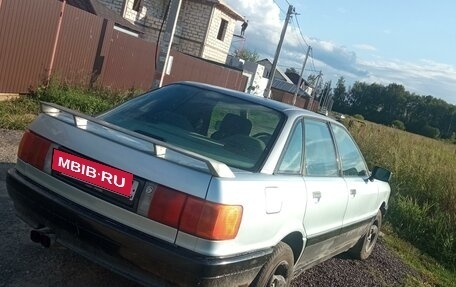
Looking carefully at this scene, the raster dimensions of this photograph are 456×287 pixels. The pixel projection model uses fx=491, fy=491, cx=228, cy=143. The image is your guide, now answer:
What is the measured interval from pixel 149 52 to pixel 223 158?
41.4 ft

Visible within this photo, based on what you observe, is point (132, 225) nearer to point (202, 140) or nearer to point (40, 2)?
point (202, 140)

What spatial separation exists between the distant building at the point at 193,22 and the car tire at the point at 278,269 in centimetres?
2748

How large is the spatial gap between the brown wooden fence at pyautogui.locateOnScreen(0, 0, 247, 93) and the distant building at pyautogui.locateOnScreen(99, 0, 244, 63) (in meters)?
15.3

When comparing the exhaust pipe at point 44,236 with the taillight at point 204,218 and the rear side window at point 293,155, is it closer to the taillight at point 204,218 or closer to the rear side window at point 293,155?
the taillight at point 204,218

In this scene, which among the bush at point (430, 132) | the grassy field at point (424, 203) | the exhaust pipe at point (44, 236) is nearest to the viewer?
the exhaust pipe at point (44, 236)

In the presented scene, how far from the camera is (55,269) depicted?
352 centimetres

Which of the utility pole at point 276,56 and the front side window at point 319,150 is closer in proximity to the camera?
the front side window at point 319,150

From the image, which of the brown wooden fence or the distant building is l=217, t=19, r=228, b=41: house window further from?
the brown wooden fence

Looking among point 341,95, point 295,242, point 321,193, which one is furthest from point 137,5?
point 341,95

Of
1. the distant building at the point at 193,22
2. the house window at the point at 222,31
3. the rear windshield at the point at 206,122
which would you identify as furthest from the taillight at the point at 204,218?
the house window at the point at 222,31

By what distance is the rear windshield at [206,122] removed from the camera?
3.42 m

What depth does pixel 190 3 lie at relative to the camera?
3212cm

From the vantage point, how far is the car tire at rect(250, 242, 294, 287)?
3176mm

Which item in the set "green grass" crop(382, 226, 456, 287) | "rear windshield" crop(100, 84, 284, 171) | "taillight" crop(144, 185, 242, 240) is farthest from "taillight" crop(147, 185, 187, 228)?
"green grass" crop(382, 226, 456, 287)
